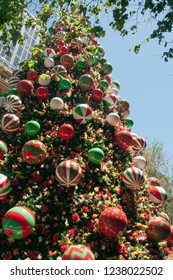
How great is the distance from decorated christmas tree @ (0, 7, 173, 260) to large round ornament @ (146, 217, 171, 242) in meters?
0.04

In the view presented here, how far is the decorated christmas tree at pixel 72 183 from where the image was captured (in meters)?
7.76

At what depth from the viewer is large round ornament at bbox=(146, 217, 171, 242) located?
8.62m

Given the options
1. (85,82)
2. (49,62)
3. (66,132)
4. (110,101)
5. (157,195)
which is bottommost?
(157,195)

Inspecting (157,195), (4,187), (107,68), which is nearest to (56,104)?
(4,187)

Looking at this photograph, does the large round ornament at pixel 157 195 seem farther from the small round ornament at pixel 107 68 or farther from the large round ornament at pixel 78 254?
the small round ornament at pixel 107 68

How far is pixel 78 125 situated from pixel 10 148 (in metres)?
3.71

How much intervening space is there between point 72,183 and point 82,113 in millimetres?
4165

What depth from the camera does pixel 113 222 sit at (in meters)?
7.45

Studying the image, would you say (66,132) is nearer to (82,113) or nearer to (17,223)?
(82,113)

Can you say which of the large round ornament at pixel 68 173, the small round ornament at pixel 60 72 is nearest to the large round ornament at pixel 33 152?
the large round ornament at pixel 68 173

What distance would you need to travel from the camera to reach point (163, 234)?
28.3ft

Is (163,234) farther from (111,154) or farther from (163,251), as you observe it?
(111,154)

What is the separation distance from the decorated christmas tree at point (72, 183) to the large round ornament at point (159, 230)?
4 cm

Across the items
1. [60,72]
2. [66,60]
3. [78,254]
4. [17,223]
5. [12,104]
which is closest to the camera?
[78,254]
